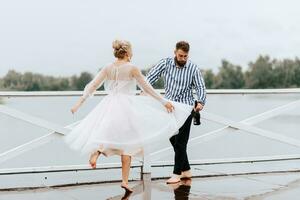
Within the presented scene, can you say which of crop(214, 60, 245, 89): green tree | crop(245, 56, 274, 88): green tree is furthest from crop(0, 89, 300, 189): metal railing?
crop(245, 56, 274, 88): green tree

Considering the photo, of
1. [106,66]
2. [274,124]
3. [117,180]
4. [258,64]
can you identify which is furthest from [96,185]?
[258,64]

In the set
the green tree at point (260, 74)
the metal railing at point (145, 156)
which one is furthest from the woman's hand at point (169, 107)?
the green tree at point (260, 74)

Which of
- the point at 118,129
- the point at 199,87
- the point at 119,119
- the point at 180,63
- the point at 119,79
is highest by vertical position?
the point at 180,63

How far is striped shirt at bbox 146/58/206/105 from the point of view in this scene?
710cm

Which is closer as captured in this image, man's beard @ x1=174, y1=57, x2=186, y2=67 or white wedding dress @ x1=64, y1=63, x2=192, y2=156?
white wedding dress @ x1=64, y1=63, x2=192, y2=156

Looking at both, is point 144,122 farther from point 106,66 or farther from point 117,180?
point 117,180

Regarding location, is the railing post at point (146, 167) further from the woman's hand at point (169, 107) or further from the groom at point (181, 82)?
the woman's hand at point (169, 107)

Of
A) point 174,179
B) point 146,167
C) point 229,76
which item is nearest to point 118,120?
point 174,179

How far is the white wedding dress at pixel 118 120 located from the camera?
632 centimetres

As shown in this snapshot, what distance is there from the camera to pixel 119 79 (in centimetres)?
634

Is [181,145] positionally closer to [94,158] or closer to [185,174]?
[185,174]

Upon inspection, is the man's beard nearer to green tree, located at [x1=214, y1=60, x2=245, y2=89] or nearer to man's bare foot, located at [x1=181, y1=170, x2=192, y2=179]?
man's bare foot, located at [x1=181, y1=170, x2=192, y2=179]

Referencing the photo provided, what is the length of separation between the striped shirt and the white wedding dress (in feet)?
1.80

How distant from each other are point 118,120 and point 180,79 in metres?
1.11
